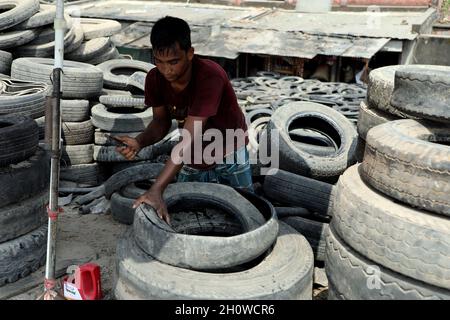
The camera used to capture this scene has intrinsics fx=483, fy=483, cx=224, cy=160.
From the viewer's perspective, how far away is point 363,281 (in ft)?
8.25

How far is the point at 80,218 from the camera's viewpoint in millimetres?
4969

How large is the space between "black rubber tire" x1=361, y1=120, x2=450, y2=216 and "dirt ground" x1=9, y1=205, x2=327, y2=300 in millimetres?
1283

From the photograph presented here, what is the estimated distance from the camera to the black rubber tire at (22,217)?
11.7 feet

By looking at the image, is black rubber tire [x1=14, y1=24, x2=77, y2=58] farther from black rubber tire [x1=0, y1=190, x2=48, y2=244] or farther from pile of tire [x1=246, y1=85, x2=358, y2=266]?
black rubber tire [x1=0, y1=190, x2=48, y2=244]

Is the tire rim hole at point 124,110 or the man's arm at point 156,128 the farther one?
the tire rim hole at point 124,110

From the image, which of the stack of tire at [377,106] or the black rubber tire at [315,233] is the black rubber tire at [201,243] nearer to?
the black rubber tire at [315,233]

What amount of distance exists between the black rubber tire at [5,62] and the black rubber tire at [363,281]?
528 centimetres

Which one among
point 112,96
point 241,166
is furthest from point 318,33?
point 241,166

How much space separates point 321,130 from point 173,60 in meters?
3.46

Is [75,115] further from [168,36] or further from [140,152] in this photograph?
[168,36]

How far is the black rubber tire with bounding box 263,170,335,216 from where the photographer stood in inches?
166

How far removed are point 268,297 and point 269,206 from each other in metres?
0.83

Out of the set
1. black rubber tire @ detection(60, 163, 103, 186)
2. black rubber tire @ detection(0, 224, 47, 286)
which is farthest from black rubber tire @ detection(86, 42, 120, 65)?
black rubber tire @ detection(0, 224, 47, 286)

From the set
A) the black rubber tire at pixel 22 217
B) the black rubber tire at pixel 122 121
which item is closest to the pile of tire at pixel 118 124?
the black rubber tire at pixel 122 121
